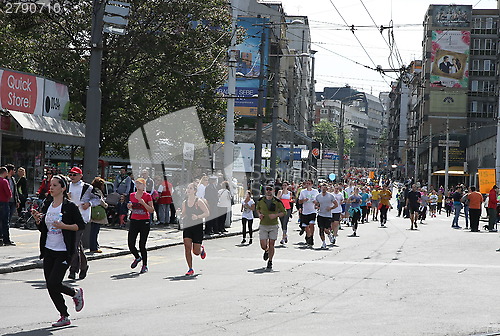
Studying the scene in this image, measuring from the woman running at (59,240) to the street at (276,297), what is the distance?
0.40 meters

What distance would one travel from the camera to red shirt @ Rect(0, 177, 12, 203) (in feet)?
53.5

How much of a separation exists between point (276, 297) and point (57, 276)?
3563 mm

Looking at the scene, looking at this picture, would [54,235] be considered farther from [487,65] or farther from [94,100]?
[487,65]

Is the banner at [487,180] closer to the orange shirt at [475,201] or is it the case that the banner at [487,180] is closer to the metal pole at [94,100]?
the orange shirt at [475,201]

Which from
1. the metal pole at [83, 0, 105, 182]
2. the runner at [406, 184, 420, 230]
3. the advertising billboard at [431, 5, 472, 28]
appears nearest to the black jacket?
the metal pole at [83, 0, 105, 182]

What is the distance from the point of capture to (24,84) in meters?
21.5

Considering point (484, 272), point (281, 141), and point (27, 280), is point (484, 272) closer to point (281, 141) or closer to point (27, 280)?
point (27, 280)

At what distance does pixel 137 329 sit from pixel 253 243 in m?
13.8

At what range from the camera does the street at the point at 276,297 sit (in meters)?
8.34

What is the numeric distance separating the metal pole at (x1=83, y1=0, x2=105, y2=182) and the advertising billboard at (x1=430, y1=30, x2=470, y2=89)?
3175 inches

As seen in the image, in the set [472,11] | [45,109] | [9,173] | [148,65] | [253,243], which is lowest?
[253,243]

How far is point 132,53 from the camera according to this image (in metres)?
25.9

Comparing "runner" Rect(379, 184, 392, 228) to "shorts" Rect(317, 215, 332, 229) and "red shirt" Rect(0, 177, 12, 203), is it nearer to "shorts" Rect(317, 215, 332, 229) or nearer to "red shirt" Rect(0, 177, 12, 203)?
"shorts" Rect(317, 215, 332, 229)

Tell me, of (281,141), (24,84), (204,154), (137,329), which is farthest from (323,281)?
(281,141)
